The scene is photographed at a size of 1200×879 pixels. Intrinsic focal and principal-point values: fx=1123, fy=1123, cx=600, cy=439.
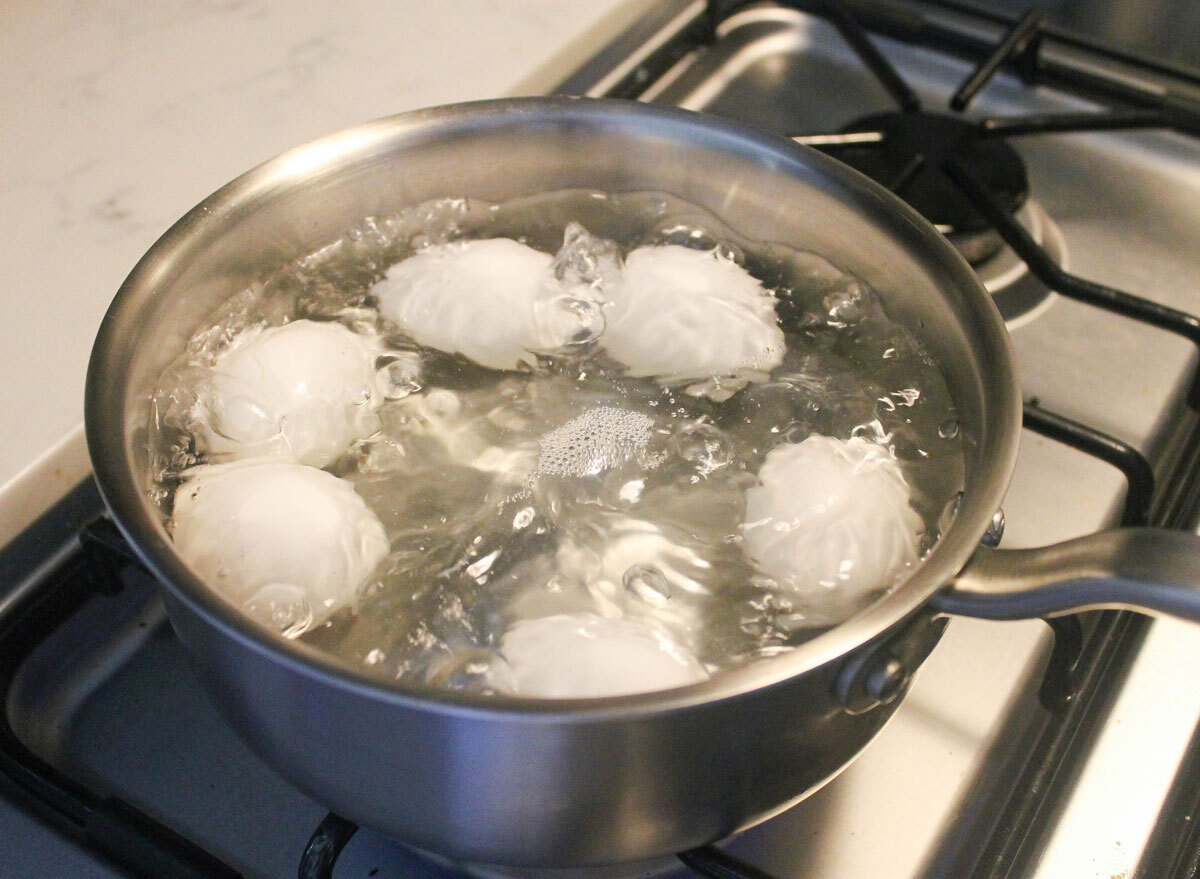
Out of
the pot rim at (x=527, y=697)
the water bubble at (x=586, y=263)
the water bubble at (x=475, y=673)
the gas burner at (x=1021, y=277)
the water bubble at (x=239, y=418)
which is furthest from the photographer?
the gas burner at (x=1021, y=277)

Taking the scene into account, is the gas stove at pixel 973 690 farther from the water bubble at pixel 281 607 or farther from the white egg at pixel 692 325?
the white egg at pixel 692 325

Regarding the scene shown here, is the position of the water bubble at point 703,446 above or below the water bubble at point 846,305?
below

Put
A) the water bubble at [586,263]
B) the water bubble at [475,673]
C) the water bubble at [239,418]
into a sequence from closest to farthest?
1. the water bubble at [475,673]
2. the water bubble at [239,418]
3. the water bubble at [586,263]

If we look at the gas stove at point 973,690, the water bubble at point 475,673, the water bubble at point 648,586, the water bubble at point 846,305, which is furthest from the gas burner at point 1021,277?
the water bubble at point 475,673

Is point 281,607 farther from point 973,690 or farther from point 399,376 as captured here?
point 973,690

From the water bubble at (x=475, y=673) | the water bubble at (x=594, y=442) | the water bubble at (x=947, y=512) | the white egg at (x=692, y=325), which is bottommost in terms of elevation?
the water bubble at (x=475, y=673)

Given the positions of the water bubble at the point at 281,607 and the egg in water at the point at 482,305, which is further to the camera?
the egg in water at the point at 482,305
